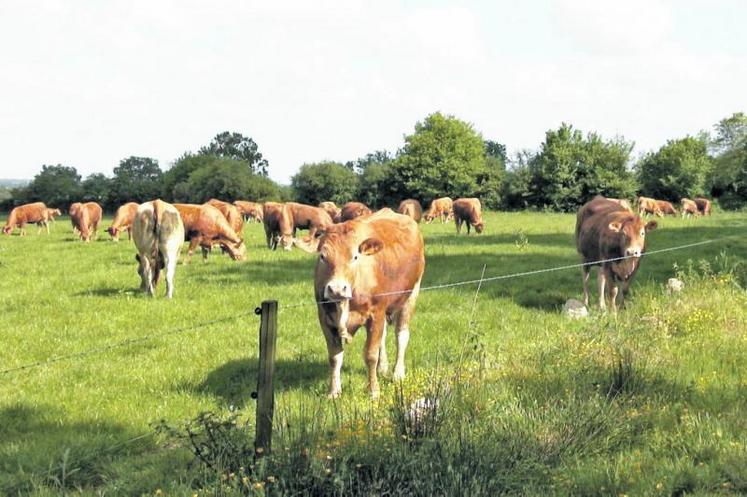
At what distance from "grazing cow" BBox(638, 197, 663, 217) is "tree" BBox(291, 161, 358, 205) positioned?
1491 inches

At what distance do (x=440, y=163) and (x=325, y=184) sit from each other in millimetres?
17260

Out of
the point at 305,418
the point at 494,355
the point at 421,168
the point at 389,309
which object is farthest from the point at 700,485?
the point at 421,168

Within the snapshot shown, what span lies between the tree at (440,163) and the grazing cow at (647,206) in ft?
74.4

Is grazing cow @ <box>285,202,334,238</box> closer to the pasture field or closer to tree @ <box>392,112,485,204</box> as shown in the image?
the pasture field

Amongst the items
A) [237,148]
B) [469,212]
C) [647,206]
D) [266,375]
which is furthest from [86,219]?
[237,148]

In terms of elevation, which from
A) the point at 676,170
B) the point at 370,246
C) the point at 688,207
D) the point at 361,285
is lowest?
the point at 361,285

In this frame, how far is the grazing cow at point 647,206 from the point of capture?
5400cm

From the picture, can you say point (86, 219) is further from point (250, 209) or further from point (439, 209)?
point (439, 209)

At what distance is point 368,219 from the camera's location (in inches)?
322

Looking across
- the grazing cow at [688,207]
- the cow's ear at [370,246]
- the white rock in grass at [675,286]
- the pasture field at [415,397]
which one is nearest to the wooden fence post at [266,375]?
the pasture field at [415,397]

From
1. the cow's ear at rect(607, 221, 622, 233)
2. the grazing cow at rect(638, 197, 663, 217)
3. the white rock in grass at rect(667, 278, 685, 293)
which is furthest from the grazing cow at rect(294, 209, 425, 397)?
the grazing cow at rect(638, 197, 663, 217)

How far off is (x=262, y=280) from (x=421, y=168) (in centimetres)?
6042

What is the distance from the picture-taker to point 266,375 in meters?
4.50

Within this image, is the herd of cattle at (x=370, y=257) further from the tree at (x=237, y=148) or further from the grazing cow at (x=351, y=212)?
the tree at (x=237, y=148)
